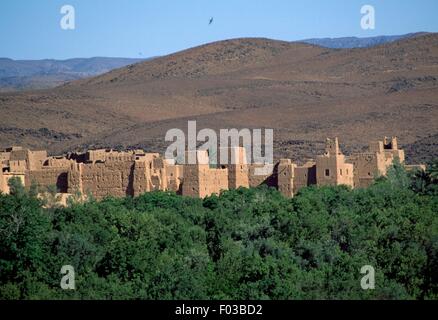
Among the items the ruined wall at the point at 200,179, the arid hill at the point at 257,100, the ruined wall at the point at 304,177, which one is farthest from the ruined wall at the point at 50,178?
the arid hill at the point at 257,100

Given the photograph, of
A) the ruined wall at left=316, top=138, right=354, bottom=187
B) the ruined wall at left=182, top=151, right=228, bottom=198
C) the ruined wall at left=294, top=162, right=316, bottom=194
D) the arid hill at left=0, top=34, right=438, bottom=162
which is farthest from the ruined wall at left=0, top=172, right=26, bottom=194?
the arid hill at left=0, top=34, right=438, bottom=162

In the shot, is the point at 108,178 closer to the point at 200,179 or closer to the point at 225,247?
the point at 200,179

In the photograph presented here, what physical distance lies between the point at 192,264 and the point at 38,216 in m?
7.12

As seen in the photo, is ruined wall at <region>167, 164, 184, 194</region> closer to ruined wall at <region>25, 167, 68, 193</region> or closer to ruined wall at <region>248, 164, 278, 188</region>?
ruined wall at <region>248, 164, 278, 188</region>

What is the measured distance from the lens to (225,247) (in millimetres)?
50312

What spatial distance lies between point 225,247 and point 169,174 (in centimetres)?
1909

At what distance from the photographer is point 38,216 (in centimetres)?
5109

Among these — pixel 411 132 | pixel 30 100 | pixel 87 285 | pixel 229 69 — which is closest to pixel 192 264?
pixel 87 285

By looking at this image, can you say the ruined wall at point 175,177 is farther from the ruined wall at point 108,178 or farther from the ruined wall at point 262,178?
the ruined wall at point 262,178

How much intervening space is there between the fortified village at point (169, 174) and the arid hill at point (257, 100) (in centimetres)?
2602

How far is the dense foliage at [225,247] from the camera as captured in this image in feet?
139

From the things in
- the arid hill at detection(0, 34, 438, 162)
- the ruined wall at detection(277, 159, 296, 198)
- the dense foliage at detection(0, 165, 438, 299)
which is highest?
the arid hill at detection(0, 34, 438, 162)

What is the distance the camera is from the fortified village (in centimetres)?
6700

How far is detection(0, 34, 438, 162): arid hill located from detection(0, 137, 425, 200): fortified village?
26.0 m
